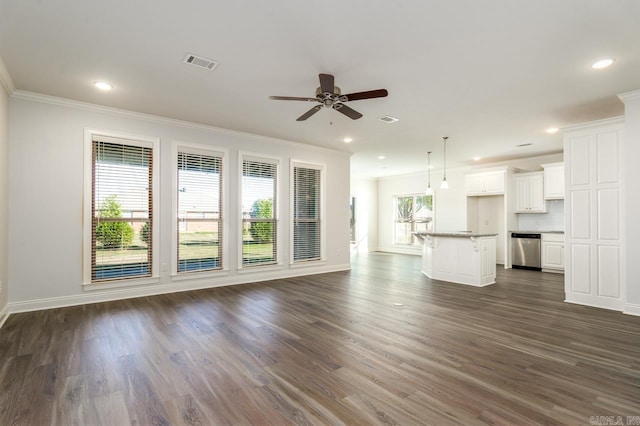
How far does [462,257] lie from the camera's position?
6.13 m

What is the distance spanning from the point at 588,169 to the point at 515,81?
213 cm

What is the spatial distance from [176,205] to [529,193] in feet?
26.8

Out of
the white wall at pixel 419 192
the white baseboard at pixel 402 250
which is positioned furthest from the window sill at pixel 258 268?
the white baseboard at pixel 402 250

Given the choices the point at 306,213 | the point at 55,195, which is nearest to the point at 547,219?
the point at 306,213

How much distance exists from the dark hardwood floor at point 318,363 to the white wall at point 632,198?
390 millimetres

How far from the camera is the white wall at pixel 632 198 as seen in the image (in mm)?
4129

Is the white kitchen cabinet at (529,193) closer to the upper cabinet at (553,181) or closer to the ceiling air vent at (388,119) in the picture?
the upper cabinet at (553,181)

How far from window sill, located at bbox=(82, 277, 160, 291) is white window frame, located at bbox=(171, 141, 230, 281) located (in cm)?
35

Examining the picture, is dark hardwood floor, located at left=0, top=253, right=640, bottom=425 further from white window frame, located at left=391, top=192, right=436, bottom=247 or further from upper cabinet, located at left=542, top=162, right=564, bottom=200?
white window frame, located at left=391, top=192, right=436, bottom=247

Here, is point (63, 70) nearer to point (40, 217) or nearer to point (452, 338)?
point (40, 217)

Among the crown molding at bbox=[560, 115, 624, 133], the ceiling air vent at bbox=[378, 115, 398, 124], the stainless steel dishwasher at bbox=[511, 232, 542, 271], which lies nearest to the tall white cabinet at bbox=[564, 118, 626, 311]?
the crown molding at bbox=[560, 115, 624, 133]

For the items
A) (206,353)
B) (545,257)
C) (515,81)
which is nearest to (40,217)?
(206,353)

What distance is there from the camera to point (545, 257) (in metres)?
7.59

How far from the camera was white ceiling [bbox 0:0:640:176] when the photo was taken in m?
2.54
